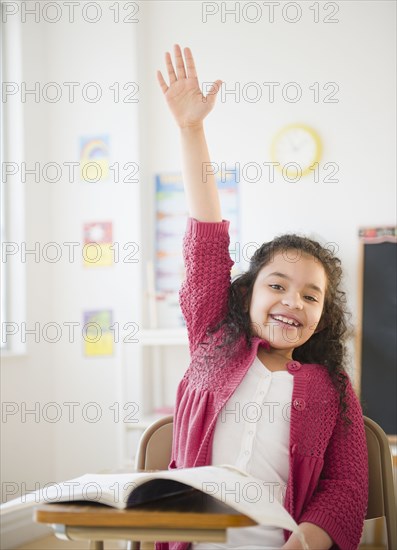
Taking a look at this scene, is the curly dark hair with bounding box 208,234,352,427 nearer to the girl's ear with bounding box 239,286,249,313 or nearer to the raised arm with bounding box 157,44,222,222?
the girl's ear with bounding box 239,286,249,313

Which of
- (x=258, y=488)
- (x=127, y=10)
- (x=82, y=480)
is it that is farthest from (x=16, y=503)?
(x=127, y=10)

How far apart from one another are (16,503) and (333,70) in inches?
99.7

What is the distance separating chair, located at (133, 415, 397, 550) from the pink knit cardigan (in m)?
0.04

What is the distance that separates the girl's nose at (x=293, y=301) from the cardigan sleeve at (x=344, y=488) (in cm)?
21

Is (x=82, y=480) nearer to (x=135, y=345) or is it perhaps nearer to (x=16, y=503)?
(x=16, y=503)

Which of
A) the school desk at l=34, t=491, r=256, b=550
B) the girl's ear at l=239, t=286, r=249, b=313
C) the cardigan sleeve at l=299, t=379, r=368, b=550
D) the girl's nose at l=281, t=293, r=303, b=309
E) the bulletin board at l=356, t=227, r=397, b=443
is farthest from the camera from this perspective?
the bulletin board at l=356, t=227, r=397, b=443

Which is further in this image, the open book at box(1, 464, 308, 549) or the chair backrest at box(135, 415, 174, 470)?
the chair backrest at box(135, 415, 174, 470)

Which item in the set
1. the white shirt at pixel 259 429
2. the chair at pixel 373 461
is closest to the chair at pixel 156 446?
the chair at pixel 373 461

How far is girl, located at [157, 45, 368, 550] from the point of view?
1.27 metres

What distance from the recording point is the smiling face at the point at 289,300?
4.51 feet

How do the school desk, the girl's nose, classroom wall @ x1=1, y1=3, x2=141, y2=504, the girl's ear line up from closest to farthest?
the school desk
the girl's nose
the girl's ear
classroom wall @ x1=1, y1=3, x2=141, y2=504

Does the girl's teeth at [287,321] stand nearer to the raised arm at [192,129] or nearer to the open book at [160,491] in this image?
the raised arm at [192,129]

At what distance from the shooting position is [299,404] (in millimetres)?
1304

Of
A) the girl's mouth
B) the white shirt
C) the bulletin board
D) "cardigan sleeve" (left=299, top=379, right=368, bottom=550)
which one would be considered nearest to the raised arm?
the girl's mouth
